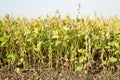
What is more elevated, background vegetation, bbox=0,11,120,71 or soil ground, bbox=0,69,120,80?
background vegetation, bbox=0,11,120,71

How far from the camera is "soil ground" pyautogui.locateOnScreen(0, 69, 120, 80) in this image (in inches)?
137

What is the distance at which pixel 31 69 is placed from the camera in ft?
12.1

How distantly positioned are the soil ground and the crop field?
0.06 metres

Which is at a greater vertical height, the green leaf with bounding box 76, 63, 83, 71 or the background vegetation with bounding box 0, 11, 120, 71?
the background vegetation with bounding box 0, 11, 120, 71

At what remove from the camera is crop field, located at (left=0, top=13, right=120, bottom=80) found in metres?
3.58

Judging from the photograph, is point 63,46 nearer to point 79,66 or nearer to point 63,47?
point 63,47

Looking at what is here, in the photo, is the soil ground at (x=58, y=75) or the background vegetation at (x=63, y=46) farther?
the background vegetation at (x=63, y=46)

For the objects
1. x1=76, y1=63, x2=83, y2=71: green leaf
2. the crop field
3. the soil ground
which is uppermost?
the crop field

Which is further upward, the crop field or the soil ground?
the crop field

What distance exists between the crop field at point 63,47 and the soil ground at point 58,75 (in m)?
0.06

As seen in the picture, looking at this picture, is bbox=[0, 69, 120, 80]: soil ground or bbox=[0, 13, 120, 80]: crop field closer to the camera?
bbox=[0, 69, 120, 80]: soil ground

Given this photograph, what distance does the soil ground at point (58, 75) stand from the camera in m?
3.48

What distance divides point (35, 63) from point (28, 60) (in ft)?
0.35

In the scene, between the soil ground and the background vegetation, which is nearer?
the soil ground
